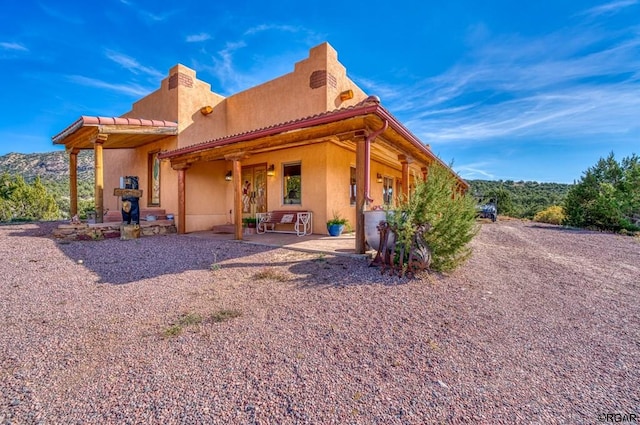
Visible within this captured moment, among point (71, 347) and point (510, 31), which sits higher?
point (510, 31)

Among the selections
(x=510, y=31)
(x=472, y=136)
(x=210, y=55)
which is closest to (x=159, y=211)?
(x=210, y=55)

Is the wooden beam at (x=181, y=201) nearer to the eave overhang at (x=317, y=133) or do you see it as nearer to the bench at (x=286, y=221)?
the eave overhang at (x=317, y=133)

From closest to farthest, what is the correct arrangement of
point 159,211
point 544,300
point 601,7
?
1. point 544,300
2. point 601,7
3. point 159,211

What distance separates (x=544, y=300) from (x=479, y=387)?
7.74 feet

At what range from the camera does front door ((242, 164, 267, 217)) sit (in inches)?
386

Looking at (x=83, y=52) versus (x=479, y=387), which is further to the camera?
(x=83, y=52)

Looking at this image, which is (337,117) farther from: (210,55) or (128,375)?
(210,55)

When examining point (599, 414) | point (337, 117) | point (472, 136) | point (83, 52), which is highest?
point (83, 52)

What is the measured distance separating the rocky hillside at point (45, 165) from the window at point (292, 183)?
36000mm

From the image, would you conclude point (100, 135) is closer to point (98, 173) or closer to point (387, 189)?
point (98, 173)

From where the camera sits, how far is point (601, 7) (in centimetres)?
682

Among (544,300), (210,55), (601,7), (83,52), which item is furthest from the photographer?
(83,52)

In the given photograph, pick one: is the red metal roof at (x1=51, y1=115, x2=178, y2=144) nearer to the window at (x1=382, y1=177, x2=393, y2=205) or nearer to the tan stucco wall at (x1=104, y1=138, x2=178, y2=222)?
the tan stucco wall at (x1=104, y1=138, x2=178, y2=222)

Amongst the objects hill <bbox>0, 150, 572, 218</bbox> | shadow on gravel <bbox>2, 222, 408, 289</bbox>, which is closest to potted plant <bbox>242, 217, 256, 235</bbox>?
shadow on gravel <bbox>2, 222, 408, 289</bbox>
